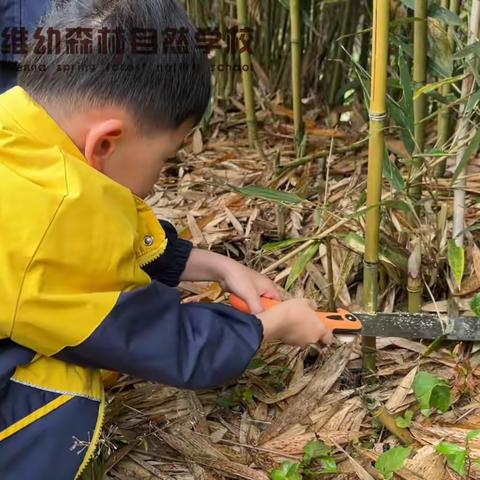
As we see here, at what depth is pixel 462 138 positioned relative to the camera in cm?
104

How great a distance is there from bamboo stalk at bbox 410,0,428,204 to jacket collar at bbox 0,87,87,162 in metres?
0.44

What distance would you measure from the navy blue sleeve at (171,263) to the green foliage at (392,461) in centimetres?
35

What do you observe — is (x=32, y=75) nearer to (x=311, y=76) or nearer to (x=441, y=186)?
(x=441, y=186)

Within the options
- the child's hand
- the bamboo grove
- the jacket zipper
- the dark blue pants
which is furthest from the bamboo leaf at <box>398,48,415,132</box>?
the dark blue pants

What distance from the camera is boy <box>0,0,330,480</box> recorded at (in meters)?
0.73

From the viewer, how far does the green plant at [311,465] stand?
0.89m


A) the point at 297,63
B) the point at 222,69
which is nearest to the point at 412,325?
the point at 297,63

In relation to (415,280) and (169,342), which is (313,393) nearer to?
(415,280)

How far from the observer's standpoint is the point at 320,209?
111cm

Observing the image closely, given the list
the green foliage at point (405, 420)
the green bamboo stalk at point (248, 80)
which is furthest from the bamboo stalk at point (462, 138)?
the green bamboo stalk at point (248, 80)

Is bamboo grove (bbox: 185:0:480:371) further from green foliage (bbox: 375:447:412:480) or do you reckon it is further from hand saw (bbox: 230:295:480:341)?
green foliage (bbox: 375:447:412:480)

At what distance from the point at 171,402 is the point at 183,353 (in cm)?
27

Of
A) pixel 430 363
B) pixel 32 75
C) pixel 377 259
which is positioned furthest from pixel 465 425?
pixel 32 75

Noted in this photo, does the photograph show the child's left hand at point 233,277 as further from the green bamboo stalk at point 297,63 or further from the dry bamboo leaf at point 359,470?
the green bamboo stalk at point 297,63
